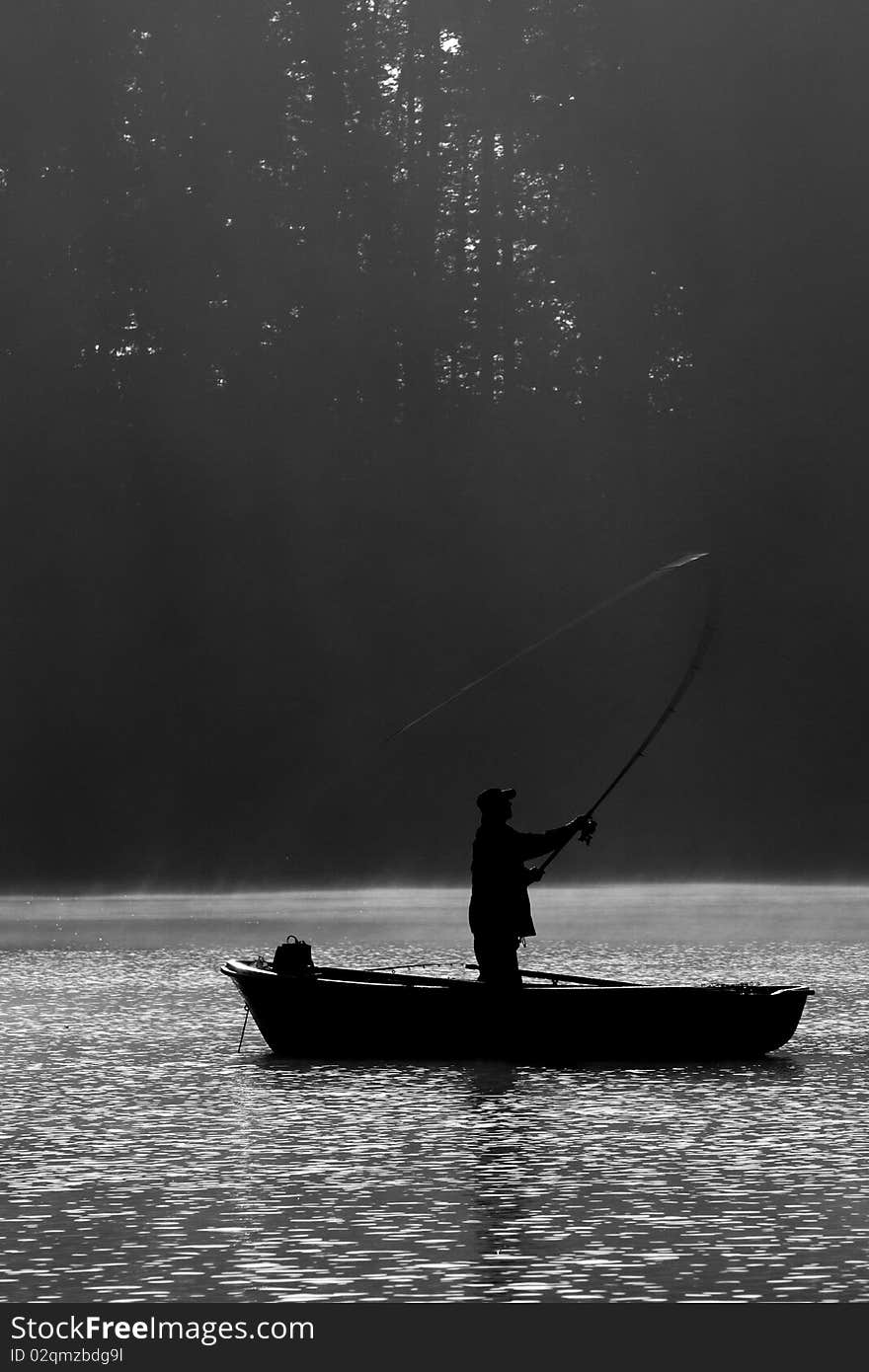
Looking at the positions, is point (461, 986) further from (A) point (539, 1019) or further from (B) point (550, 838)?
(B) point (550, 838)

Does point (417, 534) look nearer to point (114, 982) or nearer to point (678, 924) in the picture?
point (678, 924)

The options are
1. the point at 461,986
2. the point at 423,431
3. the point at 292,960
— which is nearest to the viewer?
the point at 461,986

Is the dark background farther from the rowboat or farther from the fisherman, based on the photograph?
the fisherman

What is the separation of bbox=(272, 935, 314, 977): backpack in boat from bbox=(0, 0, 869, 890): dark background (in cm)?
6888

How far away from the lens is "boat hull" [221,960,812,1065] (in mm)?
24750

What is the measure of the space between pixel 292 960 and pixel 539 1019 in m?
2.59

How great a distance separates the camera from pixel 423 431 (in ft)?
335

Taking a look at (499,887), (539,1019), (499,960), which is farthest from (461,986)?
(499,887)

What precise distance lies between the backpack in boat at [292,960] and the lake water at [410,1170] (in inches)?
37.6

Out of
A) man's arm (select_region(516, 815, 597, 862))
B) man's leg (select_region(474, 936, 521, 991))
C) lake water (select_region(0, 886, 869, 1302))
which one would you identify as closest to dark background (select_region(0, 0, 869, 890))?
lake water (select_region(0, 886, 869, 1302))

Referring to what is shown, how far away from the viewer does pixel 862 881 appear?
96062 millimetres

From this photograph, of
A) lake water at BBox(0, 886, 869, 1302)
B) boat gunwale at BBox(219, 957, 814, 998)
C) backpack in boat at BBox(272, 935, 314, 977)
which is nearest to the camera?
lake water at BBox(0, 886, 869, 1302)

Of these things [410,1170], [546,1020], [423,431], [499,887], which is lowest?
[410,1170]

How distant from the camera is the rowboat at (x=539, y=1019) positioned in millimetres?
24750
